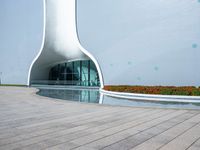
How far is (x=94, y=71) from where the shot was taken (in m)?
23.5

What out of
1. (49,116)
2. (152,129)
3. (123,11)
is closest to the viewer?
(152,129)

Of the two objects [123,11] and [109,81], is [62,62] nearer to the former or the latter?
[109,81]

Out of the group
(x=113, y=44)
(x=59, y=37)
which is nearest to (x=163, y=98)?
(x=113, y=44)

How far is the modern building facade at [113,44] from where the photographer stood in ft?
42.6

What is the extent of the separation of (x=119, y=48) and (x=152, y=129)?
12.0 m

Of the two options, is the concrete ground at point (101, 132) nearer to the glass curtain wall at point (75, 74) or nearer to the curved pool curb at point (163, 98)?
the curved pool curb at point (163, 98)

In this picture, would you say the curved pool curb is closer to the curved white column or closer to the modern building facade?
the modern building facade

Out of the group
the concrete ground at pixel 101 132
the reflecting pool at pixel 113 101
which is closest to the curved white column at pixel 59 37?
the reflecting pool at pixel 113 101

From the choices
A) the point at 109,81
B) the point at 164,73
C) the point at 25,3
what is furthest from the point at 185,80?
the point at 25,3

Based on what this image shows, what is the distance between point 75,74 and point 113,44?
10135 mm

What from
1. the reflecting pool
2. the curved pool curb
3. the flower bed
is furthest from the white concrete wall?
the reflecting pool

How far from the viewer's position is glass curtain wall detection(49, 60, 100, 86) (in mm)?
23772

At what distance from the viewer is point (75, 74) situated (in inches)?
1014

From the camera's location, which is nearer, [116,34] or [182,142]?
[182,142]
